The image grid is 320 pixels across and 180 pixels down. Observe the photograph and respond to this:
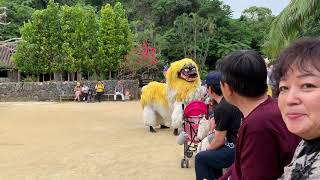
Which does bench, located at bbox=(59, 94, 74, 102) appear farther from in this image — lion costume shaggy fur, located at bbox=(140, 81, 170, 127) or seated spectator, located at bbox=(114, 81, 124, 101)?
lion costume shaggy fur, located at bbox=(140, 81, 170, 127)

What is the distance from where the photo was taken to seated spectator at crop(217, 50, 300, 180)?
2.08 m

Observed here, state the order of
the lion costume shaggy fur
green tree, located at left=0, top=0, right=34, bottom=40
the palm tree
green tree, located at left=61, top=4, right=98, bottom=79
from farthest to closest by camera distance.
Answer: green tree, located at left=0, top=0, right=34, bottom=40 < green tree, located at left=61, top=4, right=98, bottom=79 < the lion costume shaggy fur < the palm tree

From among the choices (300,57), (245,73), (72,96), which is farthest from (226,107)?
(72,96)

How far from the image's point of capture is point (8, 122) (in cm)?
1366

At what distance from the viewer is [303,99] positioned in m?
1.42

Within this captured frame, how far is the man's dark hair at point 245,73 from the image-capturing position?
93.7 inches

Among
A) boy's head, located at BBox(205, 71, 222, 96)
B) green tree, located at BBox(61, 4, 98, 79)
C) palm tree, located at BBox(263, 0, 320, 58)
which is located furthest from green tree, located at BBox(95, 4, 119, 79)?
boy's head, located at BBox(205, 71, 222, 96)

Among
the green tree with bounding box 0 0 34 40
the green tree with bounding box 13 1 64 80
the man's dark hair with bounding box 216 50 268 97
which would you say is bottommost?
the man's dark hair with bounding box 216 50 268 97

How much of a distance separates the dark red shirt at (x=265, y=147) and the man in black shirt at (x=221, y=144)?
1.27 metres

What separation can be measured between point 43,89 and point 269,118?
23672 millimetres

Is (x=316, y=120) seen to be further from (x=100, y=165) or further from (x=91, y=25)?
(x=91, y=25)

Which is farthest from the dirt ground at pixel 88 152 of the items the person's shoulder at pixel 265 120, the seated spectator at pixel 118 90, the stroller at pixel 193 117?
the seated spectator at pixel 118 90

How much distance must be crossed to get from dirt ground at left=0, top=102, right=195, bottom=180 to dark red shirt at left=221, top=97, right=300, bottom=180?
382 centimetres

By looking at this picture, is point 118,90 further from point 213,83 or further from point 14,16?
point 213,83
